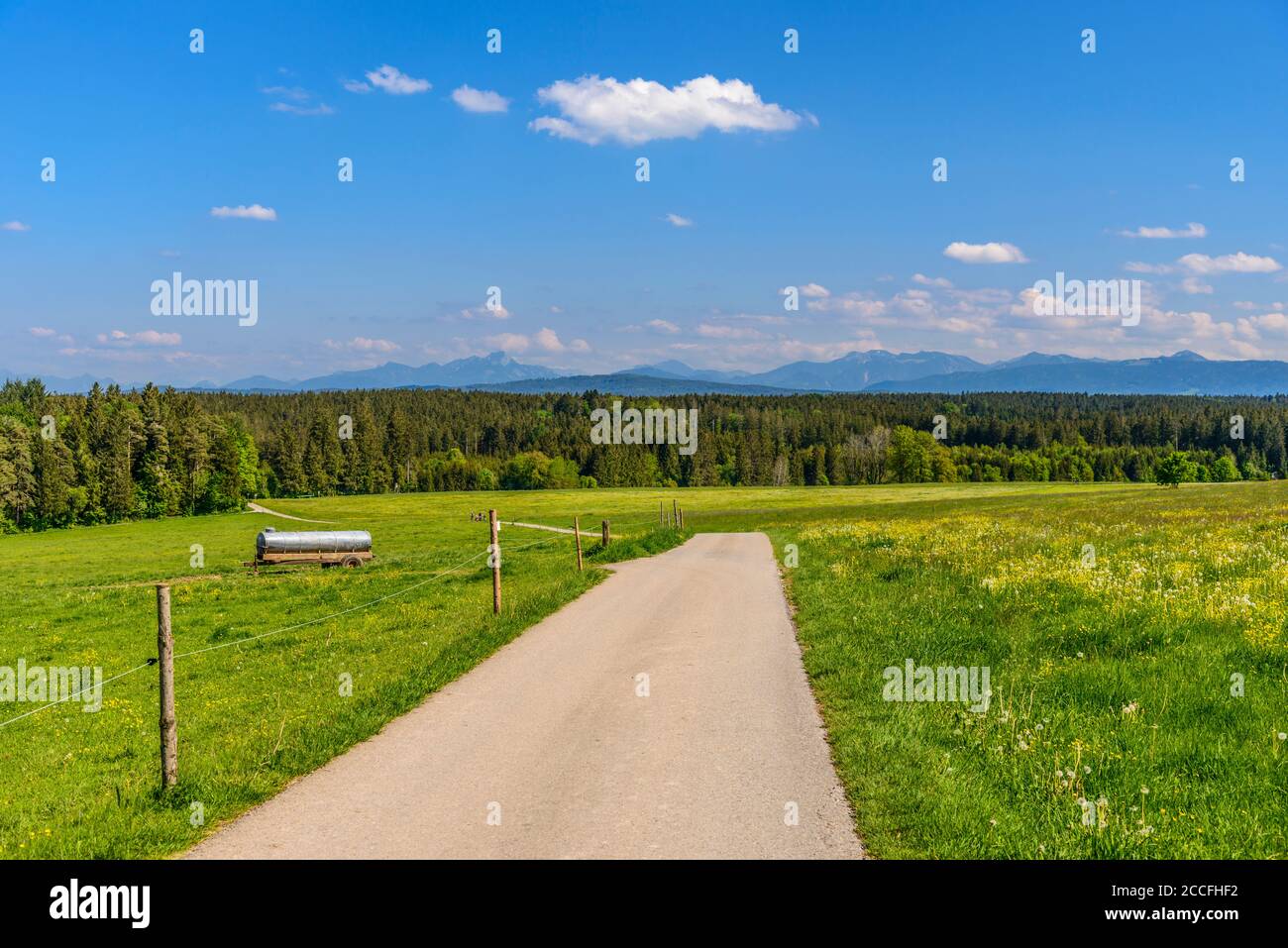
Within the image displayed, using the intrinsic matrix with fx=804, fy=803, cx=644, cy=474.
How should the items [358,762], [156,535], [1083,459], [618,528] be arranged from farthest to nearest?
1. [1083,459]
2. [156,535]
3. [618,528]
4. [358,762]

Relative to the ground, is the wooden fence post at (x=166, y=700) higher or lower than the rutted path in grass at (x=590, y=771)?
higher

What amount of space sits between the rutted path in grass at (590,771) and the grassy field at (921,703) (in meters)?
0.51

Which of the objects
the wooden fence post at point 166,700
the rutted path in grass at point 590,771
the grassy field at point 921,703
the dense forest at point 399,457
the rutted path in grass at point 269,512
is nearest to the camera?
the rutted path in grass at point 590,771

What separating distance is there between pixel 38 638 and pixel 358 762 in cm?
1964

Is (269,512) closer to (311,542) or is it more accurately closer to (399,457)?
(399,457)

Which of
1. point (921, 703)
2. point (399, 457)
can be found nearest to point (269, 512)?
point (399, 457)

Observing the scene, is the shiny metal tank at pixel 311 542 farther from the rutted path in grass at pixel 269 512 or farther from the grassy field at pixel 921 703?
the rutted path in grass at pixel 269 512

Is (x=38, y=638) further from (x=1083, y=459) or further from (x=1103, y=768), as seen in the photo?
(x=1083, y=459)

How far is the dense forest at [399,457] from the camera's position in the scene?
105312 millimetres

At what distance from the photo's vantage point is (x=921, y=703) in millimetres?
11516

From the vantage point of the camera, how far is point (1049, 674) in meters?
12.0

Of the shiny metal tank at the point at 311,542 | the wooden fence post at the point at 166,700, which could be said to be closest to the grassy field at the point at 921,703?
the wooden fence post at the point at 166,700
